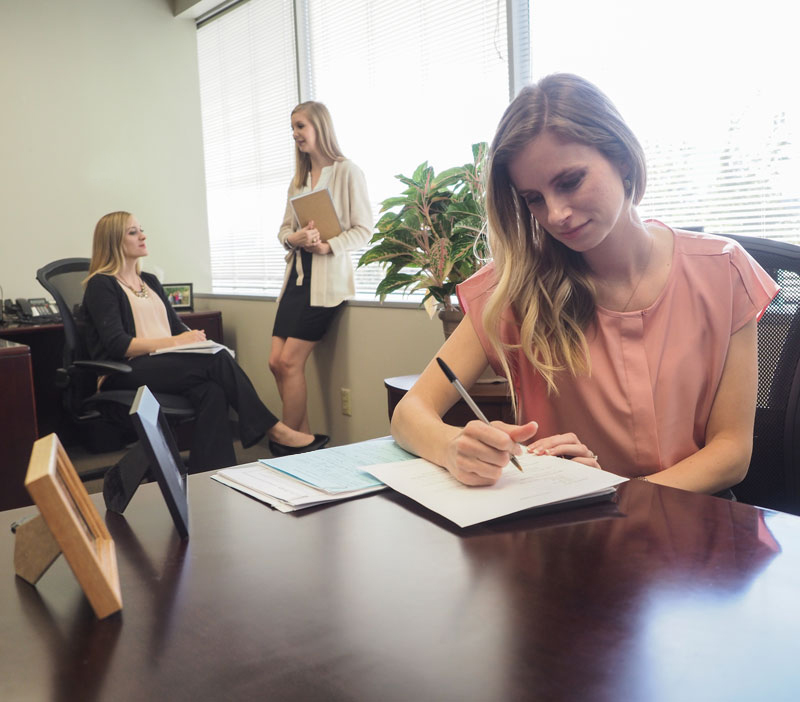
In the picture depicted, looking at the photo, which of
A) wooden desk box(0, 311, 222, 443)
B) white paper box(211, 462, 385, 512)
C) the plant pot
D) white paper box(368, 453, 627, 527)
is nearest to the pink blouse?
white paper box(368, 453, 627, 527)

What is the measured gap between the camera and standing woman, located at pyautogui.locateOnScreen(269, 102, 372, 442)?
333 cm

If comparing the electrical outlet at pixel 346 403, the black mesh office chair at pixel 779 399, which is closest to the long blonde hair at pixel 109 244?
the electrical outlet at pixel 346 403

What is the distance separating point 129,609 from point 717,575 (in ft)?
1.63

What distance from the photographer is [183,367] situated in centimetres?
307

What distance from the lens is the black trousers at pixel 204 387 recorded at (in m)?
3.00

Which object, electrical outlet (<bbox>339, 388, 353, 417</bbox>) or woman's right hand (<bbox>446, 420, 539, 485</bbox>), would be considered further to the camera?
electrical outlet (<bbox>339, 388, 353, 417</bbox>)

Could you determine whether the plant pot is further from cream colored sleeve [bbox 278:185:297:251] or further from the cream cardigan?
cream colored sleeve [bbox 278:185:297:251]

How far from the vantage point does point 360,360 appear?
357cm

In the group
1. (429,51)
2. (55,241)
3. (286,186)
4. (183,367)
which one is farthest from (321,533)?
(55,241)

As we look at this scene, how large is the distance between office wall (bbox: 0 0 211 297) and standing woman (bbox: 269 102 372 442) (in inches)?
57.6

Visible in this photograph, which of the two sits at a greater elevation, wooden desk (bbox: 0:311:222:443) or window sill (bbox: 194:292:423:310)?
window sill (bbox: 194:292:423:310)

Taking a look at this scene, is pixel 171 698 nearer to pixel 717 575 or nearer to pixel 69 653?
pixel 69 653

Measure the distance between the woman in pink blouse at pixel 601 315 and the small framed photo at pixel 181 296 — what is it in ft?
11.5

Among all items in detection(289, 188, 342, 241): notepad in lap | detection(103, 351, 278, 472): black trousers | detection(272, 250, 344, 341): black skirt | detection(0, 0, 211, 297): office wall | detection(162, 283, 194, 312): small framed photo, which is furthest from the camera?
detection(162, 283, 194, 312): small framed photo
